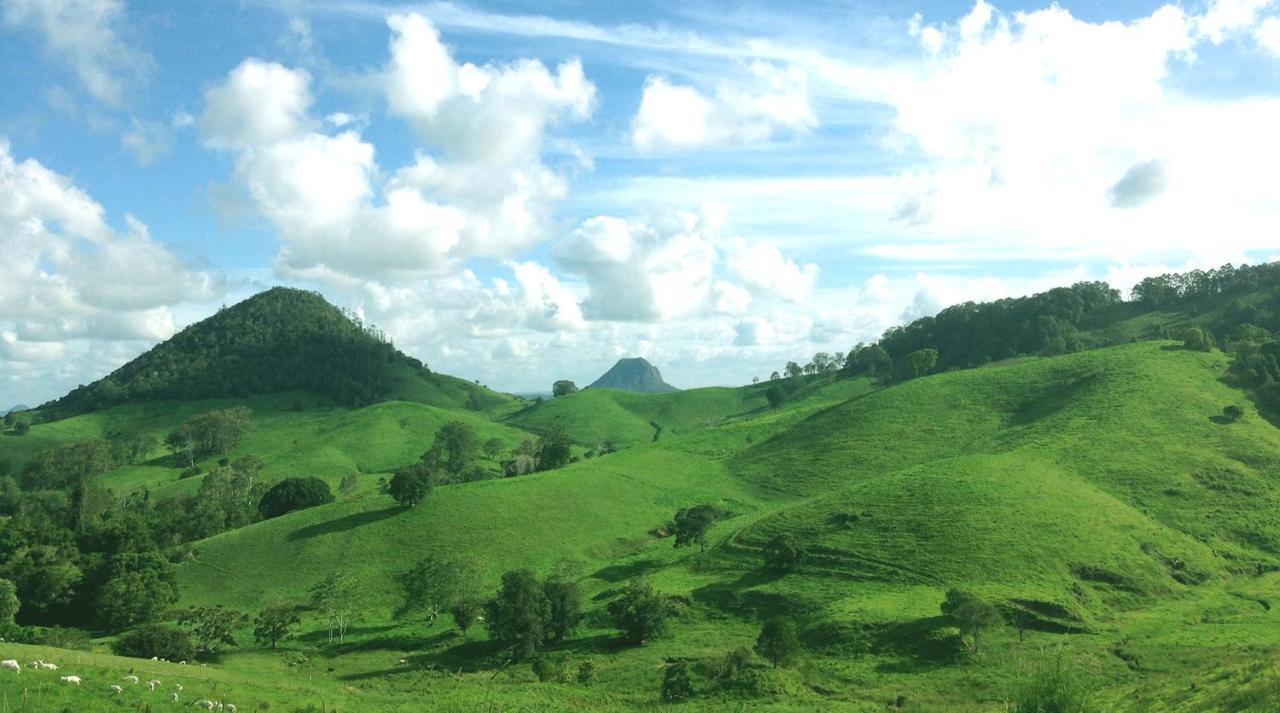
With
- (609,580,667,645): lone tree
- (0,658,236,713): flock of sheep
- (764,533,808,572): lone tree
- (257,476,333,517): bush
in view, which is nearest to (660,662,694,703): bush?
(609,580,667,645): lone tree

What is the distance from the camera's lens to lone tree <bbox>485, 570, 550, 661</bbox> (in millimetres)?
63719

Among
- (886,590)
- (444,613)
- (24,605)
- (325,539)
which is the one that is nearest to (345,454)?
(325,539)

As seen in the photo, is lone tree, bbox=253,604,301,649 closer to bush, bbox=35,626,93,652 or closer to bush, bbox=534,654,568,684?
bush, bbox=35,626,93,652

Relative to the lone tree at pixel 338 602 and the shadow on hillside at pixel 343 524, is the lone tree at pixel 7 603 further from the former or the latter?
the shadow on hillside at pixel 343 524

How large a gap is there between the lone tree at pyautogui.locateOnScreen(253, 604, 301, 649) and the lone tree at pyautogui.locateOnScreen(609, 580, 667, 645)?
3006 centimetres

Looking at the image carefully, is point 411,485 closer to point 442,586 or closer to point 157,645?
point 442,586

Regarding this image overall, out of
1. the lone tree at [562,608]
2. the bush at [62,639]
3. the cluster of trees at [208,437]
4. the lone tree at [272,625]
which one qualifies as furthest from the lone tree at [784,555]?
the cluster of trees at [208,437]

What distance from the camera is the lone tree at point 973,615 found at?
5612 cm

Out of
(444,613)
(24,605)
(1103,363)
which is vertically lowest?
(444,613)

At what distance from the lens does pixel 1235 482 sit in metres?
90.9

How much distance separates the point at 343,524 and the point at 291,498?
92.1 feet

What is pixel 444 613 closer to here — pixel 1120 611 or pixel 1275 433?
pixel 1120 611

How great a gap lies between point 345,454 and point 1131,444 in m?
155

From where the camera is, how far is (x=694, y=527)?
92.1 metres
